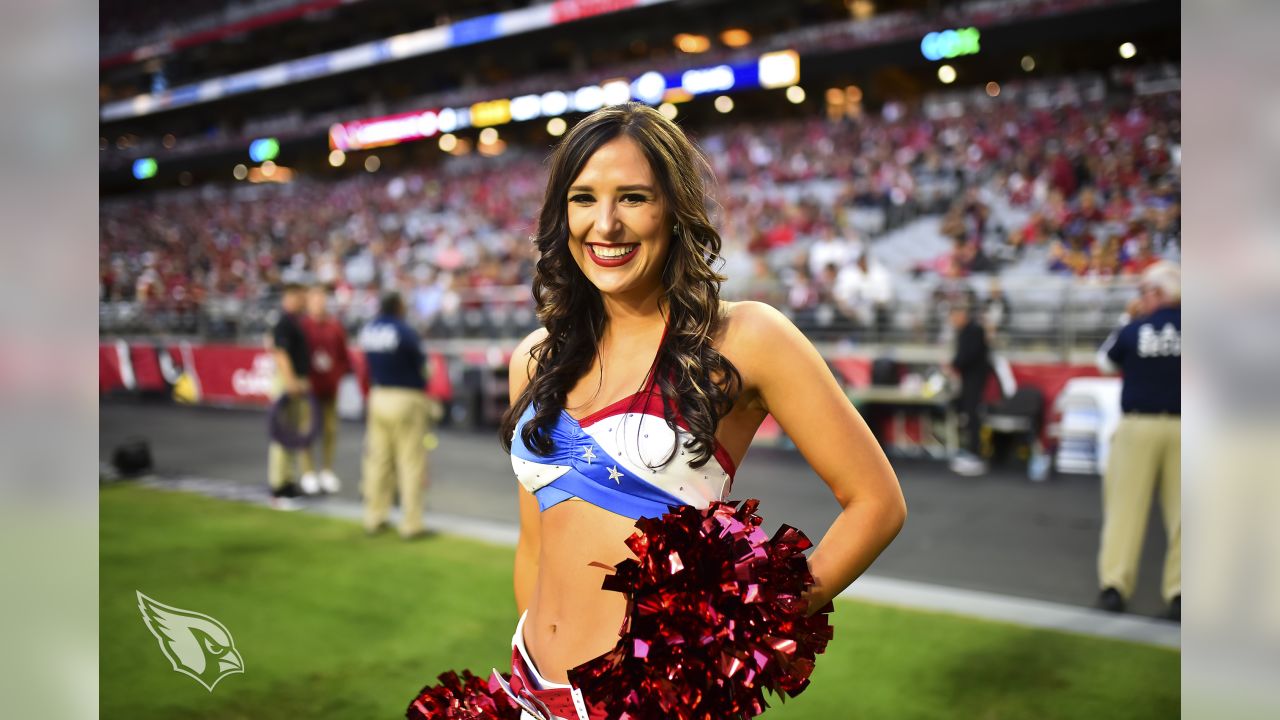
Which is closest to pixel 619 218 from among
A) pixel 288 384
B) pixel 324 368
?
pixel 288 384

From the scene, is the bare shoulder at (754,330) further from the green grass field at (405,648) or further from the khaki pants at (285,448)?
the khaki pants at (285,448)

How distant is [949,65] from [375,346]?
10.5 m

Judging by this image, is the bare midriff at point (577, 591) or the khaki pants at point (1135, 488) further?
the khaki pants at point (1135, 488)

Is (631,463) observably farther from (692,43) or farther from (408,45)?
(408,45)

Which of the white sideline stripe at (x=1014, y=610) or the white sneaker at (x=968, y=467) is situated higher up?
the white sneaker at (x=968, y=467)

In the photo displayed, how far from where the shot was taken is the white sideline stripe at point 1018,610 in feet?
13.9

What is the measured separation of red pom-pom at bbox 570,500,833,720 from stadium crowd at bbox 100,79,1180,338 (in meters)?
6.94

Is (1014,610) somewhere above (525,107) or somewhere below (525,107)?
below

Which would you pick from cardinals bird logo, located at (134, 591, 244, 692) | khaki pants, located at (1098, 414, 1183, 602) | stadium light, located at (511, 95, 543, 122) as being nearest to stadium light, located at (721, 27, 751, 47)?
stadium light, located at (511, 95, 543, 122)

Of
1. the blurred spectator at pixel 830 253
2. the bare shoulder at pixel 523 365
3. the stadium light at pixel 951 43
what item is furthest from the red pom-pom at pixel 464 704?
the stadium light at pixel 951 43

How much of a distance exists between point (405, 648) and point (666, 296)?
118 inches

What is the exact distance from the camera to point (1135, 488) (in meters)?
4.57

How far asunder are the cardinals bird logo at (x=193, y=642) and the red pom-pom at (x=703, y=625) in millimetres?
1541
